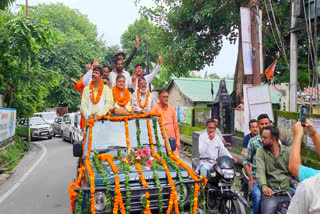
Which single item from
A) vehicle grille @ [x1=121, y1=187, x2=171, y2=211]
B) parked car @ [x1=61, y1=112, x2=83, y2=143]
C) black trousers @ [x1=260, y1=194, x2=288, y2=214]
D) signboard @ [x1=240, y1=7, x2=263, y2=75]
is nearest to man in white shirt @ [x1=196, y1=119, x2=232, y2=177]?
black trousers @ [x1=260, y1=194, x2=288, y2=214]

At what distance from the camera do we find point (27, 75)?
669 inches

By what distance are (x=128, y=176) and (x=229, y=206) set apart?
1899 mm

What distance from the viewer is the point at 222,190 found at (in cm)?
532

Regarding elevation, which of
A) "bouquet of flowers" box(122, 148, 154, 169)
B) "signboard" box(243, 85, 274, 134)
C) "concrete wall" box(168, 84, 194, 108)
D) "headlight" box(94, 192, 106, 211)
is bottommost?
"headlight" box(94, 192, 106, 211)

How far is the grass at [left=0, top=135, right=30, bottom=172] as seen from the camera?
41.5 feet

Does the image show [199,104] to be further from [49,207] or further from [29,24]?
[49,207]

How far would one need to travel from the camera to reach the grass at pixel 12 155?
1266 cm

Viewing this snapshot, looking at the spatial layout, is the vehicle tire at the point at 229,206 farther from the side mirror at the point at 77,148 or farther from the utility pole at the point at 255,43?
the utility pole at the point at 255,43

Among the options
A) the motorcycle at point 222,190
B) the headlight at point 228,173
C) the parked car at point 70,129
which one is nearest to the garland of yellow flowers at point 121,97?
the motorcycle at point 222,190

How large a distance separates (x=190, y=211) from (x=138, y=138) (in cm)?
156

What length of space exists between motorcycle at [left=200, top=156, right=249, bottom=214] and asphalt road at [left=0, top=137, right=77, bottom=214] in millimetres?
→ 2966

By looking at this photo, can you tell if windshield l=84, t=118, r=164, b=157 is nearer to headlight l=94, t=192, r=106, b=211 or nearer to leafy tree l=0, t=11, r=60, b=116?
headlight l=94, t=192, r=106, b=211

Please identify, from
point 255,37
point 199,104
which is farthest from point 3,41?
point 199,104

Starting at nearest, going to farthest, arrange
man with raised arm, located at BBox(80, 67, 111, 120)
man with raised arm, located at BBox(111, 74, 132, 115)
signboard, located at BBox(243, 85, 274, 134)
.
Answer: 1. man with raised arm, located at BBox(80, 67, 111, 120)
2. man with raised arm, located at BBox(111, 74, 132, 115)
3. signboard, located at BBox(243, 85, 274, 134)
